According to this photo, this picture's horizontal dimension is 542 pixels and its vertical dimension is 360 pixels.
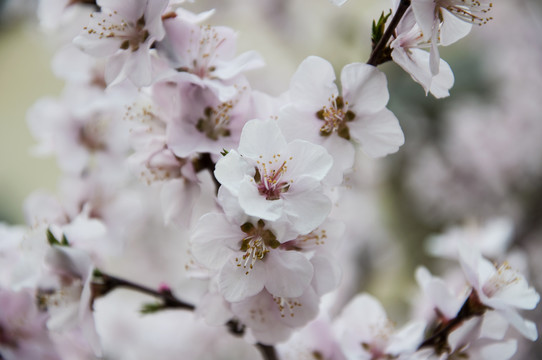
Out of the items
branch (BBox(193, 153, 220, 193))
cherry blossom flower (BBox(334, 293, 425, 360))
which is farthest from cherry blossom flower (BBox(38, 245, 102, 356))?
cherry blossom flower (BBox(334, 293, 425, 360))

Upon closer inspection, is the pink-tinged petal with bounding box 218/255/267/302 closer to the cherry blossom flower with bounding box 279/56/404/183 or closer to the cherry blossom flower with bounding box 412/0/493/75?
the cherry blossom flower with bounding box 279/56/404/183

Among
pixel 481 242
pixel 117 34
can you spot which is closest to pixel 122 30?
pixel 117 34

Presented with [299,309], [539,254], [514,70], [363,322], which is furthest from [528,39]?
[299,309]

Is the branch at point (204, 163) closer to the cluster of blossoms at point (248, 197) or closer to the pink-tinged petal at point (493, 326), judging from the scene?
the cluster of blossoms at point (248, 197)

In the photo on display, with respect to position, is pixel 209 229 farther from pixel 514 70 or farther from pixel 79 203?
pixel 514 70

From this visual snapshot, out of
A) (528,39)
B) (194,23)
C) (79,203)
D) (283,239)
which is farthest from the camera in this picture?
(528,39)

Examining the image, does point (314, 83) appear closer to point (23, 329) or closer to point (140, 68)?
point (140, 68)
